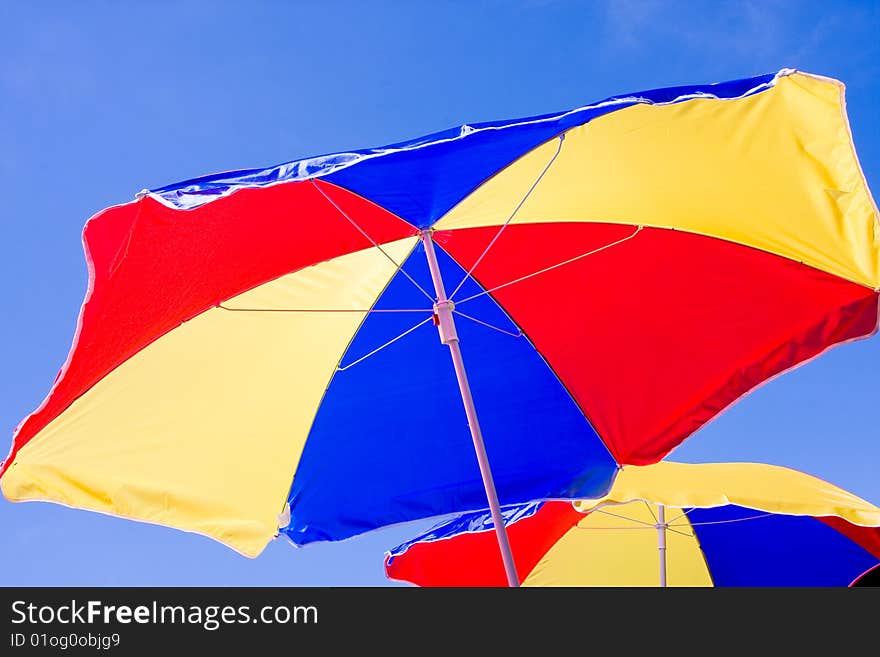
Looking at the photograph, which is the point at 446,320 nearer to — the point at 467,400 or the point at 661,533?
the point at 467,400

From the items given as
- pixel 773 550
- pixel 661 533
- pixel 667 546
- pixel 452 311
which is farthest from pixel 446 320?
pixel 773 550

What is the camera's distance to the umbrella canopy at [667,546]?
18.7ft

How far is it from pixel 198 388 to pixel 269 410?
332mm

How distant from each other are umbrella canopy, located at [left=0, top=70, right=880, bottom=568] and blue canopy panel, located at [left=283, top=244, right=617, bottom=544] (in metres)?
0.01

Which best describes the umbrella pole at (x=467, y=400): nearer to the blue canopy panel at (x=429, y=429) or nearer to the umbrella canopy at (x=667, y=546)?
the blue canopy panel at (x=429, y=429)

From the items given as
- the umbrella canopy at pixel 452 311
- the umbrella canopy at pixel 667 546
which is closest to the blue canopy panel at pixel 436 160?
the umbrella canopy at pixel 452 311

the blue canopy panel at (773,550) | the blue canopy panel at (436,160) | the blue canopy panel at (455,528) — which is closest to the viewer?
the blue canopy panel at (436,160)

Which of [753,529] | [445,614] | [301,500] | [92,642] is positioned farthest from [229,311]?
[753,529]

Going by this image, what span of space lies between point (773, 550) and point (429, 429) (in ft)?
10.4

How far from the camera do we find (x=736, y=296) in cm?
380

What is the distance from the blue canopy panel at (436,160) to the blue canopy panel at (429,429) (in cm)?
99

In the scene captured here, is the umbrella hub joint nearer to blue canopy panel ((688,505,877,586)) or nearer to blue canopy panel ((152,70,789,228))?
blue canopy panel ((152,70,789,228))

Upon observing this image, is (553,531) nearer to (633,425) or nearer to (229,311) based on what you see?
(633,425)

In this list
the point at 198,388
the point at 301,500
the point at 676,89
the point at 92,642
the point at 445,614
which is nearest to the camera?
the point at 445,614
